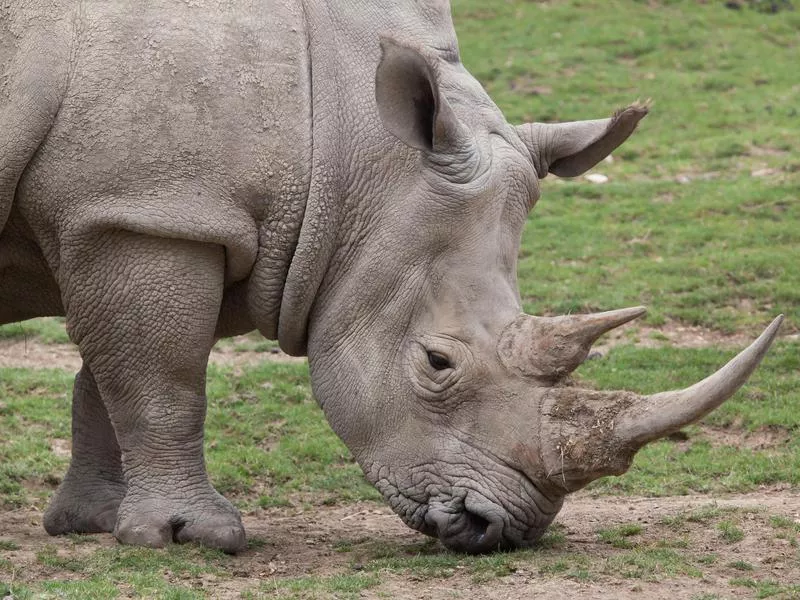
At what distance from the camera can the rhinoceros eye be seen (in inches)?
259

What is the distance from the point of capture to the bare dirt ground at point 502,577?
19.7ft

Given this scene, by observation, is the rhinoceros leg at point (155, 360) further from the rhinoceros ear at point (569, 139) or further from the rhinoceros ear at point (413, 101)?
the rhinoceros ear at point (569, 139)

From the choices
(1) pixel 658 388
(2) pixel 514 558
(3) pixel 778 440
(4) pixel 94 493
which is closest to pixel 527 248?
(1) pixel 658 388

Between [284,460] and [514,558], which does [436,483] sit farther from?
[284,460]

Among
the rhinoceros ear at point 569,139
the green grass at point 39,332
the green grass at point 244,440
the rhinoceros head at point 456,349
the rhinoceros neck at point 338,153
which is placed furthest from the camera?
the green grass at point 39,332

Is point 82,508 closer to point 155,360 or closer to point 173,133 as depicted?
point 155,360

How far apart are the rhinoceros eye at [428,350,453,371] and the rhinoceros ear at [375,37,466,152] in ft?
2.91

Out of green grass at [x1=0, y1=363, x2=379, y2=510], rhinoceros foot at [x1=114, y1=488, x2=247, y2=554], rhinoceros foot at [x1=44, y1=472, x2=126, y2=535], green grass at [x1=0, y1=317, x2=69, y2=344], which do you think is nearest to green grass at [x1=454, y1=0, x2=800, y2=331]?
green grass at [x1=0, y1=363, x2=379, y2=510]

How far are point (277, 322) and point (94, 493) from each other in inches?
60.8

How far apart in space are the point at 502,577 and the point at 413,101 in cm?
205

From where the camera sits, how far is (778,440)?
9.28 meters

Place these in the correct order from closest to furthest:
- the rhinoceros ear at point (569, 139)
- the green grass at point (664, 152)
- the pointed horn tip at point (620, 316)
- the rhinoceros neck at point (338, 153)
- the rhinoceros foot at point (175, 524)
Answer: the pointed horn tip at point (620, 316), the rhinoceros neck at point (338, 153), the rhinoceros foot at point (175, 524), the rhinoceros ear at point (569, 139), the green grass at point (664, 152)

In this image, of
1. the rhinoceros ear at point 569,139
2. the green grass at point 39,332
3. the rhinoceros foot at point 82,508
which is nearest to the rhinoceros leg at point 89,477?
the rhinoceros foot at point 82,508

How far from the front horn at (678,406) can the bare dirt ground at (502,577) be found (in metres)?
0.58
